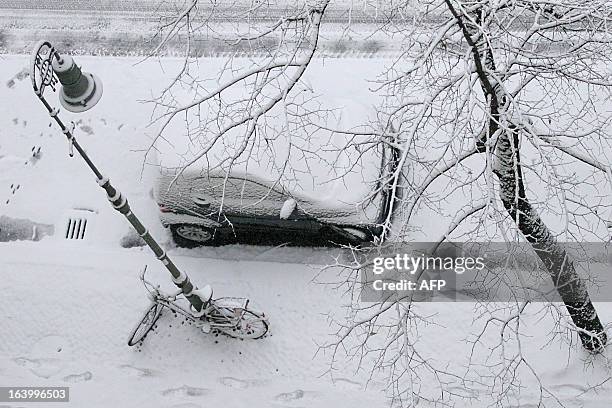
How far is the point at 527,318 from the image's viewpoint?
874 cm

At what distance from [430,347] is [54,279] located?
5.31 metres

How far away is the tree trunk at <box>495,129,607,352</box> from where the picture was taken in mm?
6043

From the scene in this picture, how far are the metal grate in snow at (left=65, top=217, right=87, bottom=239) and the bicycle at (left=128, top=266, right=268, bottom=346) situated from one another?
1.56 metres

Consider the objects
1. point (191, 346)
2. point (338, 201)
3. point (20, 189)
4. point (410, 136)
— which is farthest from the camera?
point (20, 189)

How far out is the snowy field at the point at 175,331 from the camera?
8.52m

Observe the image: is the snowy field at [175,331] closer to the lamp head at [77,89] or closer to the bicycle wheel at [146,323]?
the bicycle wheel at [146,323]

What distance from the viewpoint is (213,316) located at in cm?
859

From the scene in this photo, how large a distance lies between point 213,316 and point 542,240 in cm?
421

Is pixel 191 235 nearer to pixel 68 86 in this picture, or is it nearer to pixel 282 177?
pixel 282 177

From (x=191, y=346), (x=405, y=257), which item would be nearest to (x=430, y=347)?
(x=405, y=257)

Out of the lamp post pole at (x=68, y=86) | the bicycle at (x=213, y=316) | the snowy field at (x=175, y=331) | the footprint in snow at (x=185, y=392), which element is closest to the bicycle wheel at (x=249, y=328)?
the bicycle at (x=213, y=316)

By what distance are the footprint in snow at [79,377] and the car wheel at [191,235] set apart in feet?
6.93

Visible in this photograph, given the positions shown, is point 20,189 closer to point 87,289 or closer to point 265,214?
point 87,289

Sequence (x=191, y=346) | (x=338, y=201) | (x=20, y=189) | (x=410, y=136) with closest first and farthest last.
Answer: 1. (x=410, y=136)
2. (x=338, y=201)
3. (x=191, y=346)
4. (x=20, y=189)
